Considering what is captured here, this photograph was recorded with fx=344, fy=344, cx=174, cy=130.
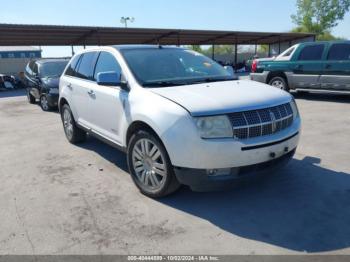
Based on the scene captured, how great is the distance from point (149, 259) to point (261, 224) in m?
1.19

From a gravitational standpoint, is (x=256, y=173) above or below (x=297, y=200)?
above

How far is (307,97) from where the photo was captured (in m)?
11.9

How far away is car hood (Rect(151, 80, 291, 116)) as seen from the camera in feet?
11.3

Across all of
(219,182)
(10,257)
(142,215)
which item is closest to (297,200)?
(219,182)

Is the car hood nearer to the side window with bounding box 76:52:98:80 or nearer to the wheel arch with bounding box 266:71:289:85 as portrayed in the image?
the side window with bounding box 76:52:98:80

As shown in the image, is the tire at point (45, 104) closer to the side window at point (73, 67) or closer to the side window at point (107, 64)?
the side window at point (73, 67)

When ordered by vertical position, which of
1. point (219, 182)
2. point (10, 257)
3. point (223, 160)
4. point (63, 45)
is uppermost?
point (63, 45)

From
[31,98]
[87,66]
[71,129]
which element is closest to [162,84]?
[87,66]

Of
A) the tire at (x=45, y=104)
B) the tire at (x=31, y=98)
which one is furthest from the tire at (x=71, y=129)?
the tire at (x=31, y=98)

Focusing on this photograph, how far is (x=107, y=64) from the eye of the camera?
4988mm

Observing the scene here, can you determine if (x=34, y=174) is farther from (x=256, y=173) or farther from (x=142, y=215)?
(x=256, y=173)

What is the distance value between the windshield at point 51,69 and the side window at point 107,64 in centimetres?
686

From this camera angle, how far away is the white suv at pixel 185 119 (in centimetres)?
340

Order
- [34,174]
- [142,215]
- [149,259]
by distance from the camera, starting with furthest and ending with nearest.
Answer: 1. [34,174]
2. [142,215]
3. [149,259]
